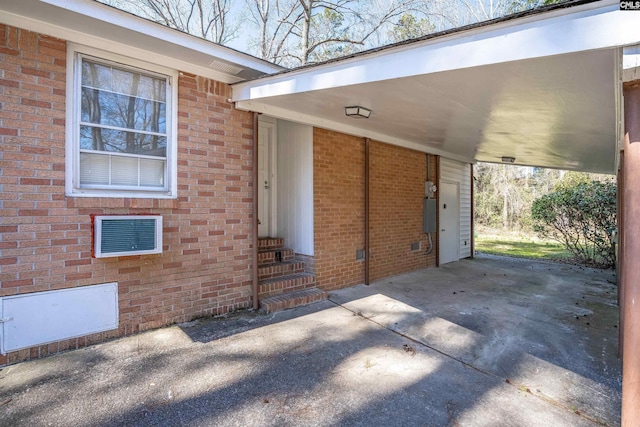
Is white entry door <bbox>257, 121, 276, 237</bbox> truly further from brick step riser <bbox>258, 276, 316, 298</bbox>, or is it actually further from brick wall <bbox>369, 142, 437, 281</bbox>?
brick wall <bbox>369, 142, 437, 281</bbox>

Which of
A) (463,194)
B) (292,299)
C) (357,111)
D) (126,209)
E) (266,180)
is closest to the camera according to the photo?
(126,209)

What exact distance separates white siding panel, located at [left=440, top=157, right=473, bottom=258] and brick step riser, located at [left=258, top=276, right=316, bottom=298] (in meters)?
5.55

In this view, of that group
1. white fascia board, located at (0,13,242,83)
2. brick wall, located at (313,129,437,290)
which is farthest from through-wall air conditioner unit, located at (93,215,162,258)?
brick wall, located at (313,129,437,290)

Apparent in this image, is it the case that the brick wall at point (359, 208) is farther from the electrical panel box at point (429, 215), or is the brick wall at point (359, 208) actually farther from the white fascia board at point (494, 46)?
the white fascia board at point (494, 46)

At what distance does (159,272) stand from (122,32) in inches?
99.4

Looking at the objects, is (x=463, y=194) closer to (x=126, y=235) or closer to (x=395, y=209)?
(x=395, y=209)

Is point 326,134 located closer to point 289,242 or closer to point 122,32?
point 289,242

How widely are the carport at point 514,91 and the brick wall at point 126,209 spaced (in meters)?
0.71

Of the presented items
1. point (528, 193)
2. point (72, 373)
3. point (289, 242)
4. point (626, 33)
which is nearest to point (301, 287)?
point (289, 242)

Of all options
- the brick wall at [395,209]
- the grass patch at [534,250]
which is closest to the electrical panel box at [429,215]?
the brick wall at [395,209]

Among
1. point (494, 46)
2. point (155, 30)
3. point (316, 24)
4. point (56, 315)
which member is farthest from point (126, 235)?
point (316, 24)

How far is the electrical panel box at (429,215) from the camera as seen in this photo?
7.82m

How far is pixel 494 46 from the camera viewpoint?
2.46m

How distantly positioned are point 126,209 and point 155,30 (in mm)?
1872
